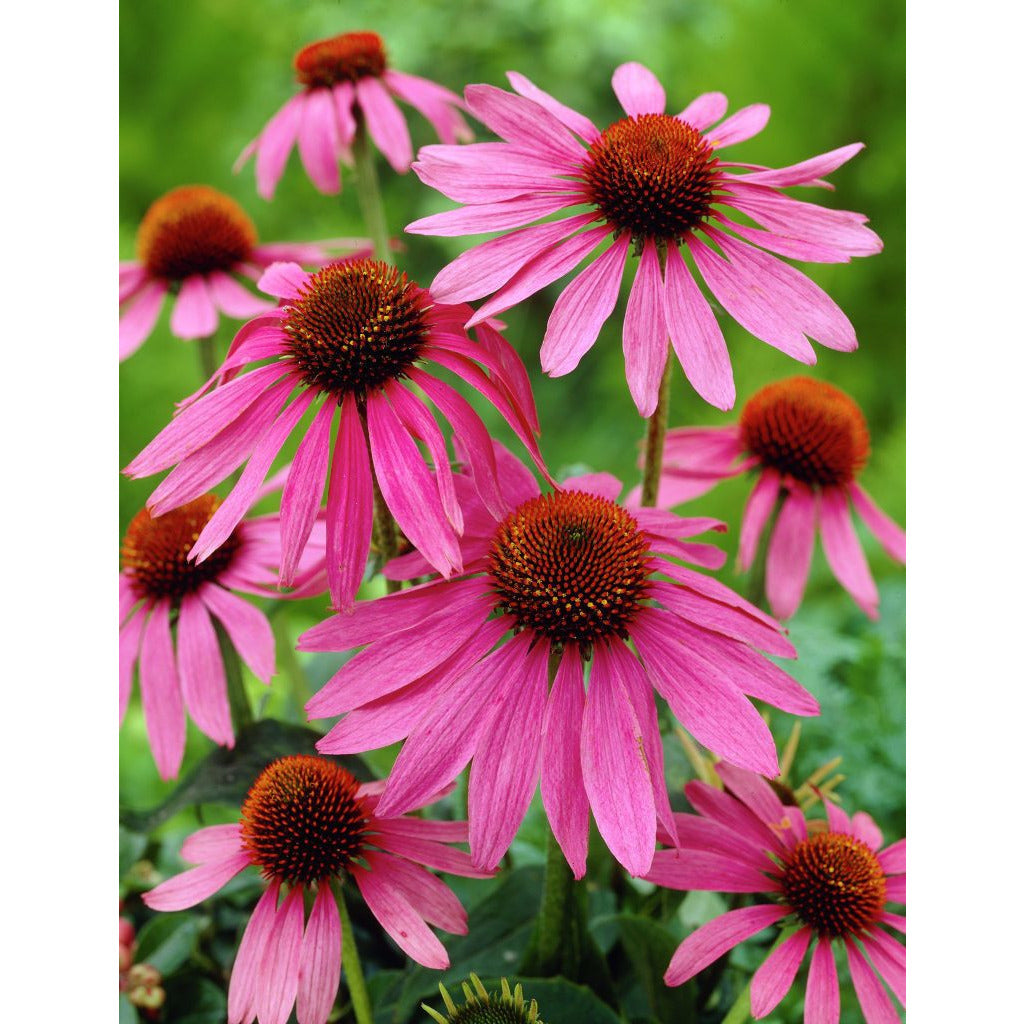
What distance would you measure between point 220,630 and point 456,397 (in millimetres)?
238

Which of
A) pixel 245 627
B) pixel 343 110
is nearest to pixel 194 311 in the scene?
pixel 343 110

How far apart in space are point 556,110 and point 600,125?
0.80 meters

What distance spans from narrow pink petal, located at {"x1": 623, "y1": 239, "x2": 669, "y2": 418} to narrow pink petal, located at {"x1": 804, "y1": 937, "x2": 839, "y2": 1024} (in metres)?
0.28

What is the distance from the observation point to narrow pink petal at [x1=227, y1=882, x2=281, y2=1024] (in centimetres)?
52

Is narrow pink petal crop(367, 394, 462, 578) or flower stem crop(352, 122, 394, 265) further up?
flower stem crop(352, 122, 394, 265)

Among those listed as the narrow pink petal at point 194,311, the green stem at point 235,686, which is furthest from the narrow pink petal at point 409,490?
the narrow pink petal at point 194,311

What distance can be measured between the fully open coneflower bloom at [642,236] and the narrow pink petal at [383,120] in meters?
0.21

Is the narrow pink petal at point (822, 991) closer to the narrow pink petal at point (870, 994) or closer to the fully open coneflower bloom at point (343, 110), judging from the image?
the narrow pink petal at point (870, 994)

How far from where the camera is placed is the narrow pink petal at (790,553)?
710 millimetres

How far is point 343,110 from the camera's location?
812 millimetres

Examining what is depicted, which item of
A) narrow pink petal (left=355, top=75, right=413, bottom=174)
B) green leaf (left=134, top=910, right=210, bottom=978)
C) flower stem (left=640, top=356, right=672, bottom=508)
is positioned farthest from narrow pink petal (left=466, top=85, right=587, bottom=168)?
green leaf (left=134, top=910, right=210, bottom=978)

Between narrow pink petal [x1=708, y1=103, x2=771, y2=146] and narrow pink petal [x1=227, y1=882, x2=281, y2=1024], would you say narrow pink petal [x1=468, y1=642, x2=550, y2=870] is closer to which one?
narrow pink petal [x1=227, y1=882, x2=281, y2=1024]

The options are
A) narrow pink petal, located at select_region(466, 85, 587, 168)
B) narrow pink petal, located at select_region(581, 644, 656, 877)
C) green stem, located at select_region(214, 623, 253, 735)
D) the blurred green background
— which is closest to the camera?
narrow pink petal, located at select_region(581, 644, 656, 877)
